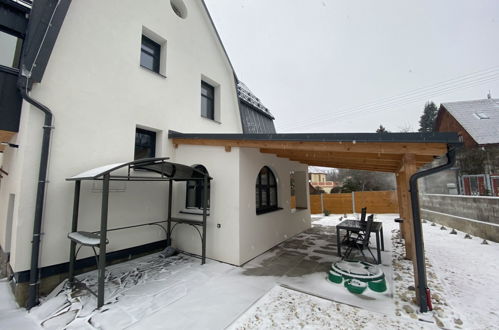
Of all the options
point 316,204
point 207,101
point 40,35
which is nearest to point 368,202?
point 316,204

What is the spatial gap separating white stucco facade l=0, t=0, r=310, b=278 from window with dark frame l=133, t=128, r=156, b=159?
0.20m

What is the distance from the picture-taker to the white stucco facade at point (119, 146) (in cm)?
371

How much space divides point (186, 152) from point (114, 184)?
5.98 feet

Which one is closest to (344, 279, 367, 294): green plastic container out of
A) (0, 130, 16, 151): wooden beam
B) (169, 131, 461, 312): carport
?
(169, 131, 461, 312): carport

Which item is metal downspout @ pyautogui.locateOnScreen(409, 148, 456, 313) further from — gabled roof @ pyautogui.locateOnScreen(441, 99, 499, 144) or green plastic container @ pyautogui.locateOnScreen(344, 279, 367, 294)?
gabled roof @ pyautogui.locateOnScreen(441, 99, 499, 144)

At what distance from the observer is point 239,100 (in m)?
8.72

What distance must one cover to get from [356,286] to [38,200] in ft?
17.9

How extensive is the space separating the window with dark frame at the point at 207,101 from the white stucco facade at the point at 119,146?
837 mm

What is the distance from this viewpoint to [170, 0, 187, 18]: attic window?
6.82 meters

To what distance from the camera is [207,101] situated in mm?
7895

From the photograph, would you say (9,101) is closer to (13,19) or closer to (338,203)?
(13,19)

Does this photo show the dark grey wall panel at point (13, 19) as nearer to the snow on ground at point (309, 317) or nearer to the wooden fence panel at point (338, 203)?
the snow on ground at point (309, 317)

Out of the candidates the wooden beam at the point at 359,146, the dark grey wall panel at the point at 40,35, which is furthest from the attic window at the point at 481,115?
the dark grey wall panel at the point at 40,35

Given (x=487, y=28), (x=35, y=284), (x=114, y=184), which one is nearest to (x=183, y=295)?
(x=35, y=284)
